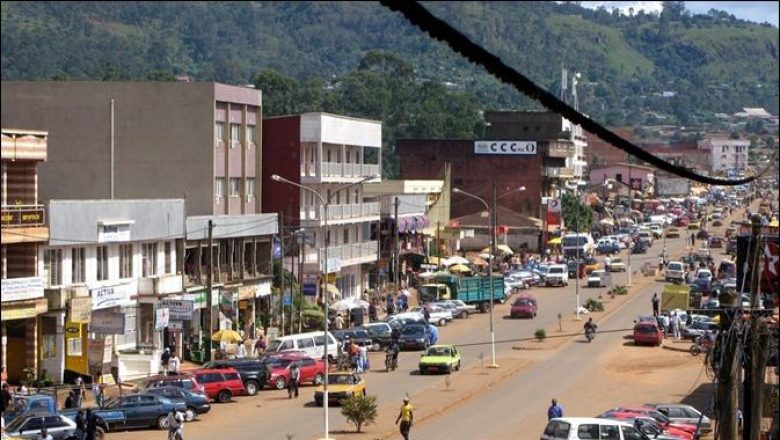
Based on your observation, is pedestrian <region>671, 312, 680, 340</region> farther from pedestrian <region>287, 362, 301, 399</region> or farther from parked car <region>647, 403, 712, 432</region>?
parked car <region>647, 403, 712, 432</region>

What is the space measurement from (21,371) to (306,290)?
20.3 meters

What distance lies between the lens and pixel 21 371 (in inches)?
1726

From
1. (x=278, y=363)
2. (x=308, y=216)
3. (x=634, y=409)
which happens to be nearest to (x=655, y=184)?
(x=308, y=216)

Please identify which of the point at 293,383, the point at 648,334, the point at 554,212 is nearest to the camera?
the point at 293,383

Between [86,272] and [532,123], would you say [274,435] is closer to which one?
[86,272]

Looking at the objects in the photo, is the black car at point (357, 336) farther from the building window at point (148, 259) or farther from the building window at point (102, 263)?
the building window at point (102, 263)

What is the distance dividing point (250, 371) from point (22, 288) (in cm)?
702

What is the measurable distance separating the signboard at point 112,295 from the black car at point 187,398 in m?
7.69

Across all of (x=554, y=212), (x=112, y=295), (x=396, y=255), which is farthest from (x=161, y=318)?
(x=554, y=212)

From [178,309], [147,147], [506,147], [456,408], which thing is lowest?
[456,408]

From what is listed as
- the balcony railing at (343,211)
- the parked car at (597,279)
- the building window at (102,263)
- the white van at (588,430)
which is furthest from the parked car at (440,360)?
the parked car at (597,279)

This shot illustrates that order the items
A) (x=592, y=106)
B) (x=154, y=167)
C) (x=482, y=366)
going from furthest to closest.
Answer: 1. (x=592, y=106)
2. (x=154, y=167)
3. (x=482, y=366)

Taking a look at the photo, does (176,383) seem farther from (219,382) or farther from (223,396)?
(223,396)

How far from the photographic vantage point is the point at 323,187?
71.6 metres
